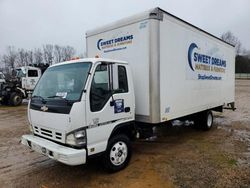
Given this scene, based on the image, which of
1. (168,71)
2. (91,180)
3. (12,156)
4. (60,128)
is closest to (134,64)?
(168,71)

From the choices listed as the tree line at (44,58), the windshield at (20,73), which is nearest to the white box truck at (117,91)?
the windshield at (20,73)

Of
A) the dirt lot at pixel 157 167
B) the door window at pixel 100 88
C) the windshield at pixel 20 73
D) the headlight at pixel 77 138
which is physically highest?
the windshield at pixel 20 73

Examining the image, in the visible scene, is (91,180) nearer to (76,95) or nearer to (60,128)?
(60,128)

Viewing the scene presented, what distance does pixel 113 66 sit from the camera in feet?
14.5

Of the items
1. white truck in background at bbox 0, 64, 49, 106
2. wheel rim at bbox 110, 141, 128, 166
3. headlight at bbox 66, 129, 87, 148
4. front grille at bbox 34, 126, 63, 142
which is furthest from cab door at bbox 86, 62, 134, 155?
white truck in background at bbox 0, 64, 49, 106

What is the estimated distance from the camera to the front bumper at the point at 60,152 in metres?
3.79

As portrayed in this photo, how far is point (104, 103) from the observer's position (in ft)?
14.3

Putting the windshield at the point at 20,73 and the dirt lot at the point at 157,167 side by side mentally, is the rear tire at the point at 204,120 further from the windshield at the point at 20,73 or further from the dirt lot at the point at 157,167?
the windshield at the point at 20,73

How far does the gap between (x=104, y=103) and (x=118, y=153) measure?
1106 millimetres

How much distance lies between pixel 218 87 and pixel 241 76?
62.6 m

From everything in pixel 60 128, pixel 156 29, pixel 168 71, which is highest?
pixel 156 29

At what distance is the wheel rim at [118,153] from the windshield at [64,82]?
52.7 inches

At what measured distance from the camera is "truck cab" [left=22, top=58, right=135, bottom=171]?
3977mm

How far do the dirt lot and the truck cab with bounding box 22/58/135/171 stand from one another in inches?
18.7
